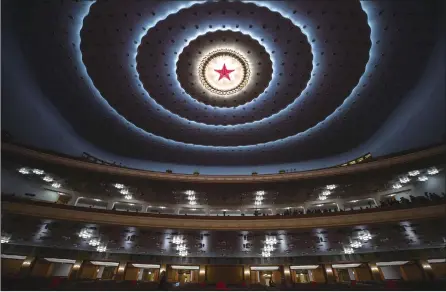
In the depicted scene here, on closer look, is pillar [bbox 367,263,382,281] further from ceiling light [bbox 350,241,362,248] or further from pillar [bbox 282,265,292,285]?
pillar [bbox 282,265,292,285]

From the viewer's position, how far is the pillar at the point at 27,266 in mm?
16359

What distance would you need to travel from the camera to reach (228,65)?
1589 cm

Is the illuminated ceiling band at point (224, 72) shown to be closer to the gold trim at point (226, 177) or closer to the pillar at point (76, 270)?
the gold trim at point (226, 177)

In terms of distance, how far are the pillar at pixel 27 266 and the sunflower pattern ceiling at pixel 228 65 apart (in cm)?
1065

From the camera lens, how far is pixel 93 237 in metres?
16.6

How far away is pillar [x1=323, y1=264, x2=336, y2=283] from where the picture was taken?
1842cm

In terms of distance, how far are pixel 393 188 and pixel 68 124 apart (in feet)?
92.0

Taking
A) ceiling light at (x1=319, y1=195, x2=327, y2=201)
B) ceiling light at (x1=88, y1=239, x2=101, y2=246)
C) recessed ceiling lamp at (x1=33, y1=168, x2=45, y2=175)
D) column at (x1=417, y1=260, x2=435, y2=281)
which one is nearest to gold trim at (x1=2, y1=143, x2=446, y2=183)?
recessed ceiling lamp at (x1=33, y1=168, x2=45, y2=175)

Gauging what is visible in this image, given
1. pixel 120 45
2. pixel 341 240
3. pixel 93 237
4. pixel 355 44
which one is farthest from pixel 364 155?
pixel 93 237

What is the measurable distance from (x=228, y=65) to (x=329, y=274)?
57.8ft

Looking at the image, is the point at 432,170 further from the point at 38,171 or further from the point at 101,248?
the point at 38,171

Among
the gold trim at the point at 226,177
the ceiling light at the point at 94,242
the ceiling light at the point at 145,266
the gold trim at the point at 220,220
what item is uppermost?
the gold trim at the point at 226,177

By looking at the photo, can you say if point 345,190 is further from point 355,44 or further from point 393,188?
point 355,44

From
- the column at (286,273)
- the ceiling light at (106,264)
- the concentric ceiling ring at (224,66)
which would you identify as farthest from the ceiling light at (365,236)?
the ceiling light at (106,264)
